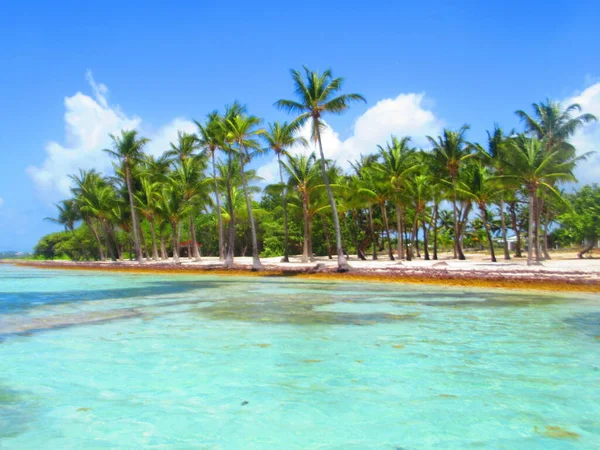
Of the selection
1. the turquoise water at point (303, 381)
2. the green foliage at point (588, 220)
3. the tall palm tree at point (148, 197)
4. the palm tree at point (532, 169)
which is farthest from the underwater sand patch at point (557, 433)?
the tall palm tree at point (148, 197)

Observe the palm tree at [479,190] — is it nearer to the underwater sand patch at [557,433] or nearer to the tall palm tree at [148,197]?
the tall palm tree at [148,197]

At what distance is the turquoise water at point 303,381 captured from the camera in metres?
4.04

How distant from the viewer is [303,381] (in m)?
5.56

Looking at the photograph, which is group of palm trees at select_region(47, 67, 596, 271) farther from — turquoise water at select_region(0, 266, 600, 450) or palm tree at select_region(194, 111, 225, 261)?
turquoise water at select_region(0, 266, 600, 450)

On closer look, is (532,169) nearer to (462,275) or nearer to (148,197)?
(462,275)

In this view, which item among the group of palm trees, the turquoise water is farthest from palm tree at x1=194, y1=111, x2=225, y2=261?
the turquoise water

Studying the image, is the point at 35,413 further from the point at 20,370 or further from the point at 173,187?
the point at 173,187

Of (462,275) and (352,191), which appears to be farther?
(352,191)

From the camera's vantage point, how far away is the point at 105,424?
14.0 feet

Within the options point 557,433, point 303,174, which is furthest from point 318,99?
point 557,433

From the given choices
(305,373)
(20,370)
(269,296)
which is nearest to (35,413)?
(20,370)

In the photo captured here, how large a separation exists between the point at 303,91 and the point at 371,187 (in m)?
9.69

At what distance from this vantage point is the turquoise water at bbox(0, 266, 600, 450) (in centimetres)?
404

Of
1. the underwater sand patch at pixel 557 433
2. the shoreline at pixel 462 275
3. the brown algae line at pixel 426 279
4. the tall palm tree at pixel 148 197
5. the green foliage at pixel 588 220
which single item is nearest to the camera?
Result: the underwater sand patch at pixel 557 433
